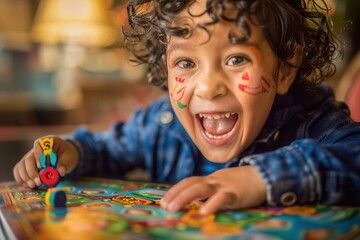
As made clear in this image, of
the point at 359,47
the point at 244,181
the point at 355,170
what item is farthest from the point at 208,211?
the point at 359,47

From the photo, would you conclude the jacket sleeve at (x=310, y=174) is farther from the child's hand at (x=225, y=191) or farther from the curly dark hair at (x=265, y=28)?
the curly dark hair at (x=265, y=28)

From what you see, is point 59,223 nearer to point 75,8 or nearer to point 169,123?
point 169,123

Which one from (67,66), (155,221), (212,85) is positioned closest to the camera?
(155,221)

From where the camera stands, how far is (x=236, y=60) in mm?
643

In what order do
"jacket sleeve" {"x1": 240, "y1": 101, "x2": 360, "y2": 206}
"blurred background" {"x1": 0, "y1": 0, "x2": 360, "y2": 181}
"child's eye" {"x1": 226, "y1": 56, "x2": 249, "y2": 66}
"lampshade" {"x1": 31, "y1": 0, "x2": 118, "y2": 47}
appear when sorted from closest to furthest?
"jacket sleeve" {"x1": 240, "y1": 101, "x2": 360, "y2": 206}, "child's eye" {"x1": 226, "y1": 56, "x2": 249, "y2": 66}, "blurred background" {"x1": 0, "y1": 0, "x2": 360, "y2": 181}, "lampshade" {"x1": 31, "y1": 0, "x2": 118, "y2": 47}

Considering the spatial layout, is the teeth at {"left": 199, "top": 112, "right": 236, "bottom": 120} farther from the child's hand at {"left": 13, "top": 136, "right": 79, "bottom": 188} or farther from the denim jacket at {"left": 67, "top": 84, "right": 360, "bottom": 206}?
the child's hand at {"left": 13, "top": 136, "right": 79, "bottom": 188}

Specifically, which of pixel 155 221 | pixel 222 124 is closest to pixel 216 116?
pixel 222 124

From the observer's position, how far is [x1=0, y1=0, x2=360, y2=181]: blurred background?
2502mm

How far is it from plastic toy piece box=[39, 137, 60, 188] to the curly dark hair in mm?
228

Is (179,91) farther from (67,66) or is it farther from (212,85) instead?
(67,66)

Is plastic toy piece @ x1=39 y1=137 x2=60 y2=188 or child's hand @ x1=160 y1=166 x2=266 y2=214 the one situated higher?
plastic toy piece @ x1=39 y1=137 x2=60 y2=188

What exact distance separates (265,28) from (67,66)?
9.48ft

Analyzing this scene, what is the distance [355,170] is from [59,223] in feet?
1.10

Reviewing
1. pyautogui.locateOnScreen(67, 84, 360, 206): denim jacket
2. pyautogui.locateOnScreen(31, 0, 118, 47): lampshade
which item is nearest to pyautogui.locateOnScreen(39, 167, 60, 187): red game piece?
pyautogui.locateOnScreen(67, 84, 360, 206): denim jacket
